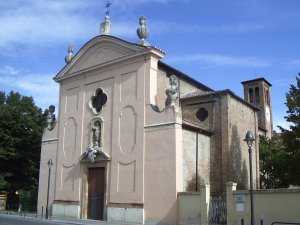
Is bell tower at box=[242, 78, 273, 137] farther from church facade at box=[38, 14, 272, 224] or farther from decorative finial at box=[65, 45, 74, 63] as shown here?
decorative finial at box=[65, 45, 74, 63]

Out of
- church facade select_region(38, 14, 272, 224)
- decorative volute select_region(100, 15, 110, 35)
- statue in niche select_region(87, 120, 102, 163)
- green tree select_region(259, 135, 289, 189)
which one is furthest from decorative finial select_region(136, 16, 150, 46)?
green tree select_region(259, 135, 289, 189)

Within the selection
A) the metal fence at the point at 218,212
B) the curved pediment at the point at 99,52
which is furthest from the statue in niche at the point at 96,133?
the metal fence at the point at 218,212

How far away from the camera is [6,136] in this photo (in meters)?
30.5

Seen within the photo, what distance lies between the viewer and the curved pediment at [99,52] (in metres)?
21.9

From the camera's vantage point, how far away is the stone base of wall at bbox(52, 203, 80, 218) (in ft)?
72.3

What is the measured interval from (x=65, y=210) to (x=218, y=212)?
10.5m

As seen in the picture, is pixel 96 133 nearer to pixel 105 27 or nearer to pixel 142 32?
pixel 142 32

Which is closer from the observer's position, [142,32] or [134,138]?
[134,138]

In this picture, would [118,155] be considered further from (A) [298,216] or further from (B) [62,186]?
(A) [298,216]

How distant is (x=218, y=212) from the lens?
16.6 metres

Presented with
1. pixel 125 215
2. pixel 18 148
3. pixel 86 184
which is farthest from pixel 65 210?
pixel 18 148

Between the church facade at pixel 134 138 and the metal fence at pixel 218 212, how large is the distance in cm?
187

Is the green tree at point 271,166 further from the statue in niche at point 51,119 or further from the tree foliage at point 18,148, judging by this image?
the tree foliage at point 18,148

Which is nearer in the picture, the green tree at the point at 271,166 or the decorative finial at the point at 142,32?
the decorative finial at the point at 142,32
